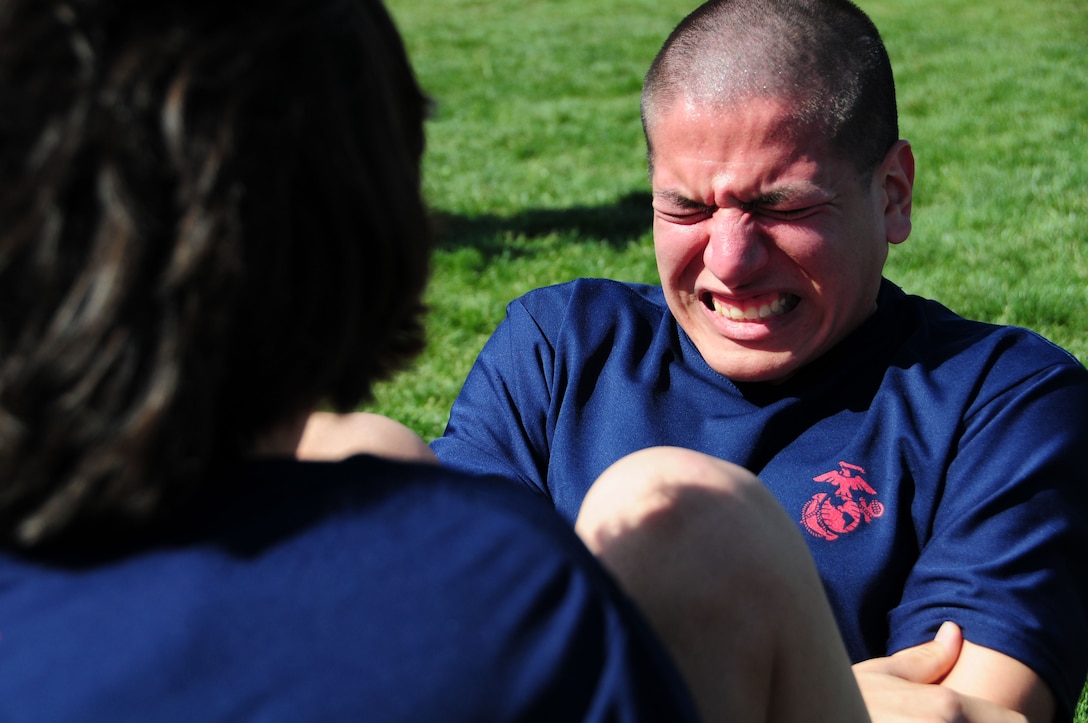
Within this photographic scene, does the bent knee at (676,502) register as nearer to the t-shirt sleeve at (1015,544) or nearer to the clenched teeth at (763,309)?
the t-shirt sleeve at (1015,544)

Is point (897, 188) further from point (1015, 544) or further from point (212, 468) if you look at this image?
point (212, 468)

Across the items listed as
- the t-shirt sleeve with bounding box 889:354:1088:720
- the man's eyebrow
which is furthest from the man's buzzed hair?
the t-shirt sleeve with bounding box 889:354:1088:720

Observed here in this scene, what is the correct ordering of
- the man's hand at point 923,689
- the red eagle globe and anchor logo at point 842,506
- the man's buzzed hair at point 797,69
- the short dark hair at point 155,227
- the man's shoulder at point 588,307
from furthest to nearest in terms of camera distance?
the man's shoulder at point 588,307 < the man's buzzed hair at point 797,69 < the red eagle globe and anchor logo at point 842,506 < the man's hand at point 923,689 < the short dark hair at point 155,227

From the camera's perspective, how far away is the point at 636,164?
Result: 29.3 ft

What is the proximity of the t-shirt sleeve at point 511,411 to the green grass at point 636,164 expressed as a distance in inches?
8.9

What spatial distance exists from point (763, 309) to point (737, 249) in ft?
0.48

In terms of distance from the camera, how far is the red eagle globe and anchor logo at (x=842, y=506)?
241cm

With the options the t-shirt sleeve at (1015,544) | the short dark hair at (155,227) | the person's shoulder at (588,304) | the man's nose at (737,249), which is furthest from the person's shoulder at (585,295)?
the short dark hair at (155,227)


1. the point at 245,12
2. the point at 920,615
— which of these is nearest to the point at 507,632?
the point at 245,12

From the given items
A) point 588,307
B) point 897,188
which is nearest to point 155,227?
point 588,307

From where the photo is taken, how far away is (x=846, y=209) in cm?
264

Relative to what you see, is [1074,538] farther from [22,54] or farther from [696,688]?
[22,54]

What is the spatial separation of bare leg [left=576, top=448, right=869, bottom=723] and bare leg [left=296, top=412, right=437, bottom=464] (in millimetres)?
601

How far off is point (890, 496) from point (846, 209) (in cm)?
64
